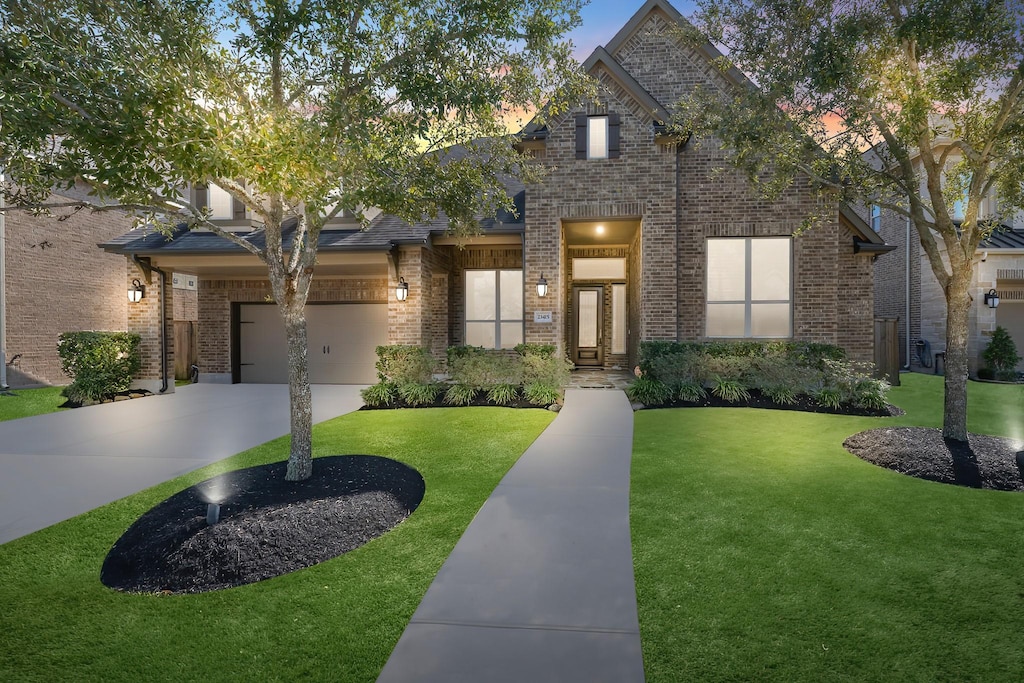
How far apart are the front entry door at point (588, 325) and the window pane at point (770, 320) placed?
15.8ft

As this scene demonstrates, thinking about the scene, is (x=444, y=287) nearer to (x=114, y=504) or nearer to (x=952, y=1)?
(x=114, y=504)

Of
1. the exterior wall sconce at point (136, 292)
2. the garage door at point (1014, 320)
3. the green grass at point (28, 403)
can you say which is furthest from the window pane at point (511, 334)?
the garage door at point (1014, 320)

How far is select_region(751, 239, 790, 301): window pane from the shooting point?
39.5 feet

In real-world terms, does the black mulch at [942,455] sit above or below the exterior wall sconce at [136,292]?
below

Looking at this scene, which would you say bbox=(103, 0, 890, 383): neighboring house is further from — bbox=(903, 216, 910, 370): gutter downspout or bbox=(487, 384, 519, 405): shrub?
bbox=(903, 216, 910, 370): gutter downspout

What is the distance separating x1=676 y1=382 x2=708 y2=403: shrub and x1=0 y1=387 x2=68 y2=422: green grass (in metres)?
13.0

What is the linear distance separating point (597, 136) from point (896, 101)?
21.6 feet

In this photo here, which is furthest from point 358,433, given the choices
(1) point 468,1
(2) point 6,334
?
(2) point 6,334

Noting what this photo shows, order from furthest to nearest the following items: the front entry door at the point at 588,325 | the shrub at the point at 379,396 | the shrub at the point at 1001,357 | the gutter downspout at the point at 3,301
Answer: the front entry door at the point at 588,325, the shrub at the point at 1001,357, the gutter downspout at the point at 3,301, the shrub at the point at 379,396

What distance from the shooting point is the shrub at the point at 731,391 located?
10.2 m

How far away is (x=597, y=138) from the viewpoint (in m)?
12.0

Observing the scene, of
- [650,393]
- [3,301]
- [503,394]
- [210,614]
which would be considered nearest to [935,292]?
[650,393]

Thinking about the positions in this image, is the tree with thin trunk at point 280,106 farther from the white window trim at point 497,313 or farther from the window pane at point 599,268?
the window pane at point 599,268

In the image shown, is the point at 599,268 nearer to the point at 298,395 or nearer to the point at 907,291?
the point at 907,291
